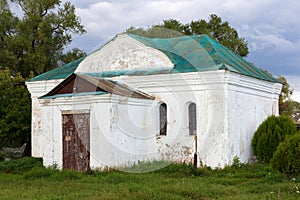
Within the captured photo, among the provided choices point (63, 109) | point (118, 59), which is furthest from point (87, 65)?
point (63, 109)

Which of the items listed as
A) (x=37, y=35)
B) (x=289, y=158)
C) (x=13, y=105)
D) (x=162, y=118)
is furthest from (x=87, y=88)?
(x=37, y=35)

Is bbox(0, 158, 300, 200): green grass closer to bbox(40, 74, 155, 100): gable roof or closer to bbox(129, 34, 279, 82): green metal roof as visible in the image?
bbox(40, 74, 155, 100): gable roof

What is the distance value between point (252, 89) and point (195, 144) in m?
2.76

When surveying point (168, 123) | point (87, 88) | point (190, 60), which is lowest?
point (168, 123)

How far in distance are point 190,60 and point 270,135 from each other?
321cm

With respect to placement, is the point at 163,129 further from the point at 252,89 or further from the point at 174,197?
the point at 174,197

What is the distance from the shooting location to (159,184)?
10578 millimetres

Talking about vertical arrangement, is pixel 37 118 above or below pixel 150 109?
below

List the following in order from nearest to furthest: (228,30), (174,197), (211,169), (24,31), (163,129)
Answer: (174,197), (211,169), (163,129), (24,31), (228,30)

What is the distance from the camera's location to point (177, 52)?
15.3 metres

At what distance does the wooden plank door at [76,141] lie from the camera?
43.9ft

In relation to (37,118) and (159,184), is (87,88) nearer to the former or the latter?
(37,118)

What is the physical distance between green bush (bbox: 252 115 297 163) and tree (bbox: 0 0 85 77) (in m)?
13.2

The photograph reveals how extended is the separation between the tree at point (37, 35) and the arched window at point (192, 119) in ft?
39.1
